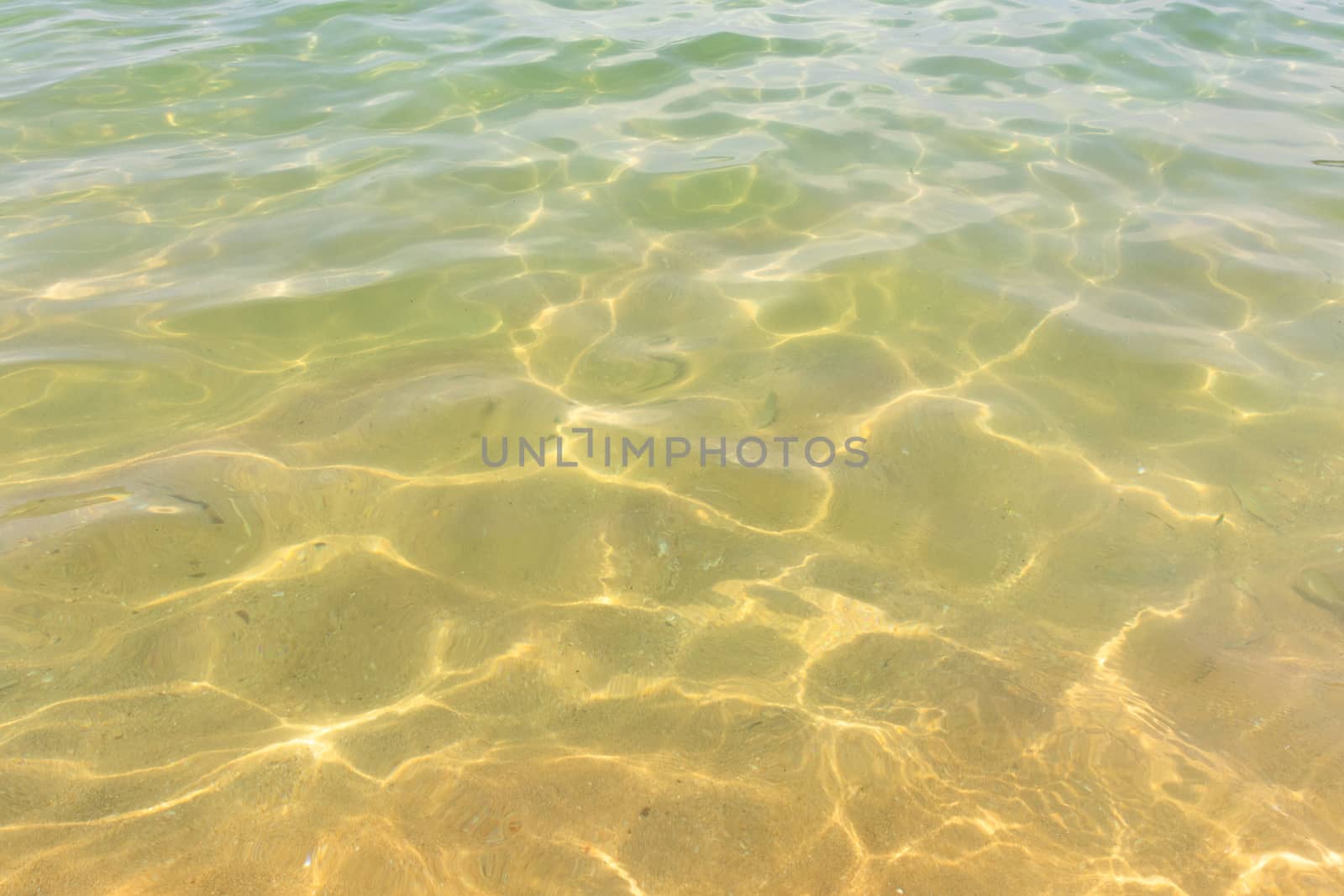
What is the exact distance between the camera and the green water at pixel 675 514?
2004mm

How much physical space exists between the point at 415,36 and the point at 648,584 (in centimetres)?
703

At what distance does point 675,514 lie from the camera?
2854mm

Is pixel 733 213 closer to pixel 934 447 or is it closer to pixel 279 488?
pixel 934 447

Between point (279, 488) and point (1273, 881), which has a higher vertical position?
point (279, 488)

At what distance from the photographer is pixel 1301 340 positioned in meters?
3.73

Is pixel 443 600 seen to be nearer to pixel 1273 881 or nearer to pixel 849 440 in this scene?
pixel 849 440

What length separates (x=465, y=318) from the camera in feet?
12.6

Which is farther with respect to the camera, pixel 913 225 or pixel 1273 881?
pixel 913 225

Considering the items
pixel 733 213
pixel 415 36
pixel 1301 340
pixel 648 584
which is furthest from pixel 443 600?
pixel 415 36

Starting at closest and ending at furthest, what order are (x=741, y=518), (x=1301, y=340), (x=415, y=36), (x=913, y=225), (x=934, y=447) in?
(x=741, y=518) → (x=934, y=447) → (x=1301, y=340) → (x=913, y=225) → (x=415, y=36)

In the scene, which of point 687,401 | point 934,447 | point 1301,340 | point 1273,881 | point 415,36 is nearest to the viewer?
point 1273,881

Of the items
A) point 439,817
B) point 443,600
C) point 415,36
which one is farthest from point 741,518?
point 415,36

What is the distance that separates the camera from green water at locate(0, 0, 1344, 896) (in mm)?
2004

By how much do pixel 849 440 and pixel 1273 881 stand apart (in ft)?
5.86
